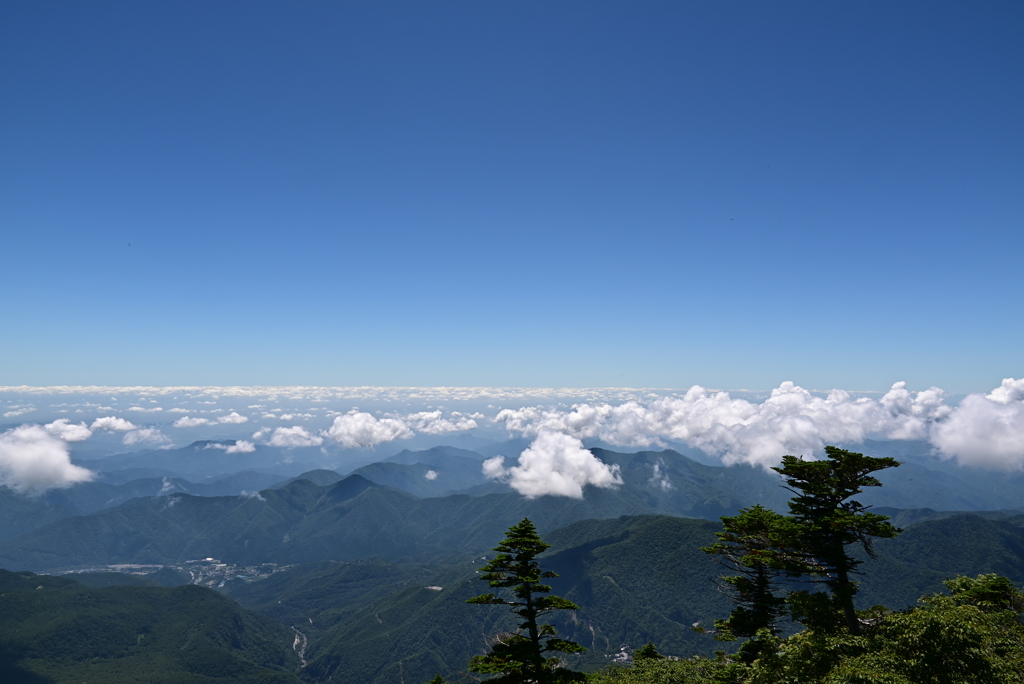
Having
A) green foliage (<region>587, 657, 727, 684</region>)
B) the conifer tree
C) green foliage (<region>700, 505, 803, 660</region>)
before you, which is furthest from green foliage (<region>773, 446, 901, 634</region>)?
green foliage (<region>587, 657, 727, 684</region>)

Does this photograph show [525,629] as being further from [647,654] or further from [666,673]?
[647,654]

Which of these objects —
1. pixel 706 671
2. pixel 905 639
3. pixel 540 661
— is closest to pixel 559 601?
pixel 540 661

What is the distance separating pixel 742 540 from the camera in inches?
1261

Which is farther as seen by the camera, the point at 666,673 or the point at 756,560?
the point at 666,673

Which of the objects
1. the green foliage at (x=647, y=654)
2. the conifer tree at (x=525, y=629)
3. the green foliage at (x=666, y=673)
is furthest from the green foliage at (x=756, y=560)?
the green foliage at (x=647, y=654)

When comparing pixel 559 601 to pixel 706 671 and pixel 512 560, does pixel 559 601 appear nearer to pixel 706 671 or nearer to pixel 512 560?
pixel 512 560

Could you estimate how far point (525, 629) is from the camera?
27266mm

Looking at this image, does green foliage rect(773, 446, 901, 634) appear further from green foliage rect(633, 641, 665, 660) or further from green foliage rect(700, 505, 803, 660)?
green foliage rect(633, 641, 665, 660)

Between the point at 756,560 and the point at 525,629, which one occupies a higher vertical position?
the point at 756,560

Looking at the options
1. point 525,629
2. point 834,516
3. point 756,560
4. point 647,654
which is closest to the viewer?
point 834,516

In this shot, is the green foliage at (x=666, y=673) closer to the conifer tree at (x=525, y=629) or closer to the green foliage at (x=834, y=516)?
the conifer tree at (x=525, y=629)

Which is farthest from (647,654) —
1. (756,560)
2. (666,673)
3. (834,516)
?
(834,516)

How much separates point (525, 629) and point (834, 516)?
2030 centimetres

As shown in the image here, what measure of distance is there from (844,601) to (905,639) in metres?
5.74
